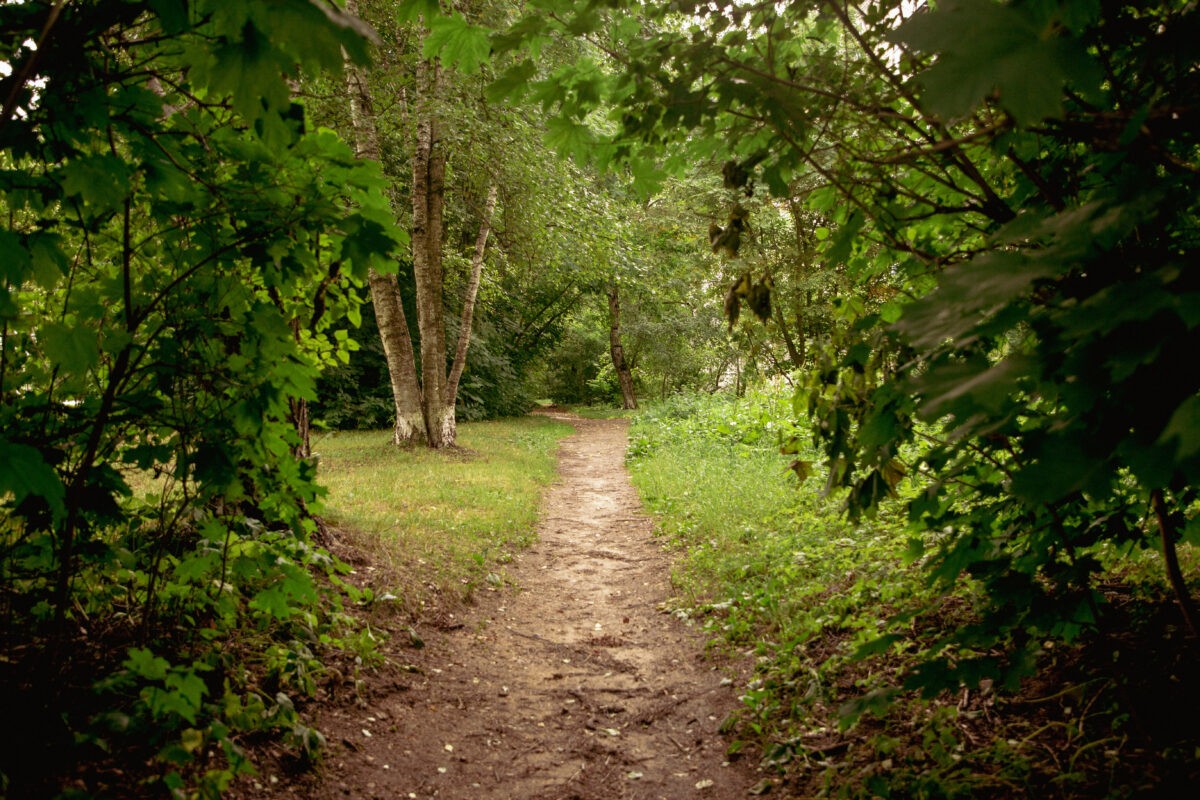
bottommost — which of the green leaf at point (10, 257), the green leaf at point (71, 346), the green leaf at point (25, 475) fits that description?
the green leaf at point (25, 475)

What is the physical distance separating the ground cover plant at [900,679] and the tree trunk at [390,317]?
21.6 feet

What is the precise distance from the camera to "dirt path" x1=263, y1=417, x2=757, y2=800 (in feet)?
12.0

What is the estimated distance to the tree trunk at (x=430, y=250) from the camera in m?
11.3

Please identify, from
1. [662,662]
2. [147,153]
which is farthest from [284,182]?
[662,662]

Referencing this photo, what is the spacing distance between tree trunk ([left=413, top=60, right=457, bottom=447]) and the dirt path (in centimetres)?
718

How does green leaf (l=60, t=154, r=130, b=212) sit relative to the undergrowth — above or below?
above

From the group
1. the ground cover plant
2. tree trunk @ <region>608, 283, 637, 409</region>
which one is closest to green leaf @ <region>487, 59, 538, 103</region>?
the ground cover plant

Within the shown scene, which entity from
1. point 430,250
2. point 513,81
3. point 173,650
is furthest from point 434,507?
point 513,81

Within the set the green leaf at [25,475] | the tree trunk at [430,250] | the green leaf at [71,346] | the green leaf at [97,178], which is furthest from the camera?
the tree trunk at [430,250]

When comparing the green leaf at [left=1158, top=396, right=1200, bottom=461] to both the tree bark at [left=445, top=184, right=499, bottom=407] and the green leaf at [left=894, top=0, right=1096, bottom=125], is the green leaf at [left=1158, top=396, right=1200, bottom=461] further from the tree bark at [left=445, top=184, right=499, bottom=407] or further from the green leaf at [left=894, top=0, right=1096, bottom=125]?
the tree bark at [left=445, top=184, right=499, bottom=407]

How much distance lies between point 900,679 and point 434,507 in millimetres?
6468

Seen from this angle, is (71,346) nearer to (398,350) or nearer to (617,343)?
(398,350)

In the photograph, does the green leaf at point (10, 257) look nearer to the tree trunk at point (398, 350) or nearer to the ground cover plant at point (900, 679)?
the ground cover plant at point (900, 679)

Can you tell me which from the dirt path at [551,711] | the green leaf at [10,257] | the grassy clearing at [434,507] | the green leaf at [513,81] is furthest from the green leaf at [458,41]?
the dirt path at [551,711]
